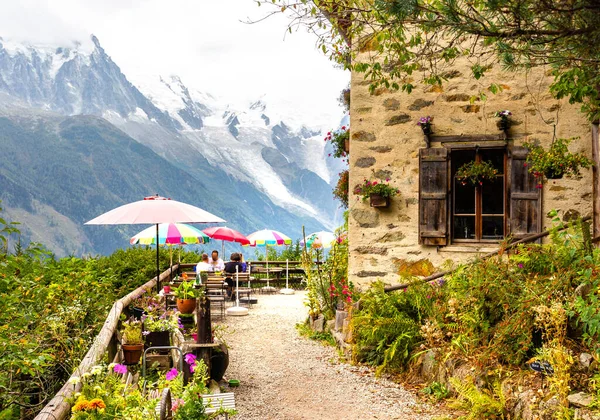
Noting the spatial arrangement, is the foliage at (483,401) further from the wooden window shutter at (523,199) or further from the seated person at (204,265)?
the seated person at (204,265)

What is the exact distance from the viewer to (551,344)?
162 inches

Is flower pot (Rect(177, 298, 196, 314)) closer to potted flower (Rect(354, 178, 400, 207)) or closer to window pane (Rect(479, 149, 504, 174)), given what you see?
potted flower (Rect(354, 178, 400, 207))

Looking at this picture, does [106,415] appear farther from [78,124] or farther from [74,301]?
[78,124]

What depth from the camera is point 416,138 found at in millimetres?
7492

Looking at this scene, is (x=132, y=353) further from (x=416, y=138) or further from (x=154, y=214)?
(x=416, y=138)

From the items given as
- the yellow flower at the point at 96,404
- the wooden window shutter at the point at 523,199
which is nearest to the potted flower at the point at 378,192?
the wooden window shutter at the point at 523,199

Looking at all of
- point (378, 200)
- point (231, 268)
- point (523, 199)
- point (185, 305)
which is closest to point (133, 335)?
point (185, 305)

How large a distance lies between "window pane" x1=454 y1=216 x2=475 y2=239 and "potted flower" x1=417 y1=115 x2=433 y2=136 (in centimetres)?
122

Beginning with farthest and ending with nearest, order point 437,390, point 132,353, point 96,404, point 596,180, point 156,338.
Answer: point 596,180 → point 156,338 → point 132,353 → point 437,390 → point 96,404

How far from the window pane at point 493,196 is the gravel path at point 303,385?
2.80 m

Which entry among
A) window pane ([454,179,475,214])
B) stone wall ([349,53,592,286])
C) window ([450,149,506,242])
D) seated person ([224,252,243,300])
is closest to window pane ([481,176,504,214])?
window ([450,149,506,242])

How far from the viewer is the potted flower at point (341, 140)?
8.25m

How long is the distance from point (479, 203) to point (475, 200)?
0.06 metres

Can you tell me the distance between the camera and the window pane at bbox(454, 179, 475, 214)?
24.5 ft
